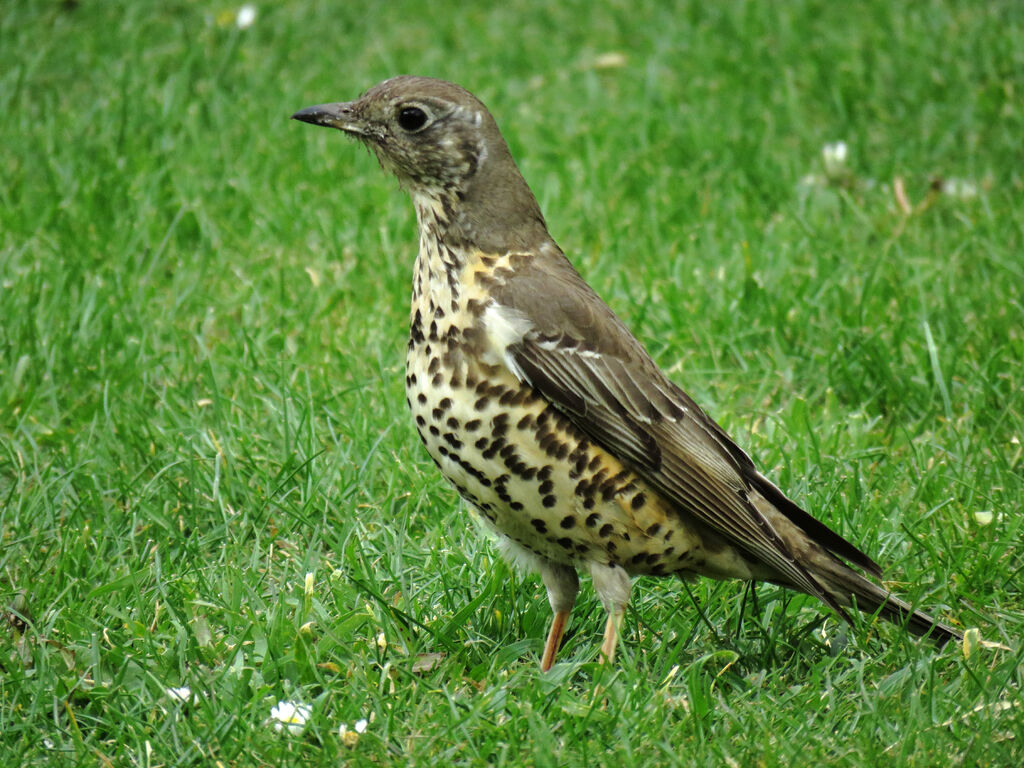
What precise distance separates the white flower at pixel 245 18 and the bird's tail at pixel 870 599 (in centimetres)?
552

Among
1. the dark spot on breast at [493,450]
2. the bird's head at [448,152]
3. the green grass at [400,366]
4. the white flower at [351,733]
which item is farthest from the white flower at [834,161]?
the white flower at [351,733]

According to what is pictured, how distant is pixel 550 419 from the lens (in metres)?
3.62

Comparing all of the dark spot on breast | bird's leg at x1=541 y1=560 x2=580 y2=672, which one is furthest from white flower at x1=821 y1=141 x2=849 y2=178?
the dark spot on breast

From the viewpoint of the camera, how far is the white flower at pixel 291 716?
3354 millimetres

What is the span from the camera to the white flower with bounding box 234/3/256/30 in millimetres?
8000

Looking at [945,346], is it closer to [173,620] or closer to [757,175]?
[757,175]

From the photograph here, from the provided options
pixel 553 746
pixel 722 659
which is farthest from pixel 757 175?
pixel 553 746

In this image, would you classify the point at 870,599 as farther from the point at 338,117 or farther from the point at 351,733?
the point at 338,117

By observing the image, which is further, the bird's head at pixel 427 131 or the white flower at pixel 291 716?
the bird's head at pixel 427 131

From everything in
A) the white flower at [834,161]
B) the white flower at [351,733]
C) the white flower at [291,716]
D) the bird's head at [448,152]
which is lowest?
the white flower at [351,733]

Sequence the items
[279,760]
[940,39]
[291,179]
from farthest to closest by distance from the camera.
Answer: [940,39]
[291,179]
[279,760]

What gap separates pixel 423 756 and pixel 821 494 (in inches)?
69.4

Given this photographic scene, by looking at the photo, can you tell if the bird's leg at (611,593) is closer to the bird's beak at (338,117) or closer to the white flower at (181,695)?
the white flower at (181,695)

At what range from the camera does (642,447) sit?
147 inches
